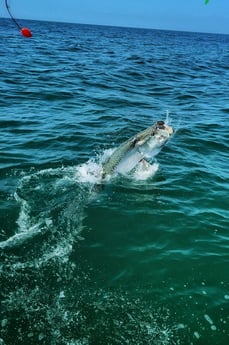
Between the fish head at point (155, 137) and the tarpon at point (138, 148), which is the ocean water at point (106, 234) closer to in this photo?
the tarpon at point (138, 148)

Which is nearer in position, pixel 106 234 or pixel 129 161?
pixel 106 234

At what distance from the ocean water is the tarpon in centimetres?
39

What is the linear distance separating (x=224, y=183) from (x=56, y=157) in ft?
16.4

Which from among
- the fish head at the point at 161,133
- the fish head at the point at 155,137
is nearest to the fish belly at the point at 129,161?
the fish head at the point at 155,137

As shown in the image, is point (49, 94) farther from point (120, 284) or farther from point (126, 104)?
point (120, 284)

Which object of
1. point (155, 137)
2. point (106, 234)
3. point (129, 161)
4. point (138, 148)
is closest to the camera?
point (106, 234)

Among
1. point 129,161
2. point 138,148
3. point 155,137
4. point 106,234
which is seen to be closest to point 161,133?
point 155,137

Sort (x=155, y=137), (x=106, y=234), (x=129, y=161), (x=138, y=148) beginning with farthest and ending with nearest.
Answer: (x=129, y=161)
(x=138, y=148)
(x=155, y=137)
(x=106, y=234)

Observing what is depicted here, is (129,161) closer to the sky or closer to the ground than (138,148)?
closer to the ground

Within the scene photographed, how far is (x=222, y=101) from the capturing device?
23516 mm

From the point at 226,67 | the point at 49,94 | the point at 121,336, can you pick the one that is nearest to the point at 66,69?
the point at 49,94

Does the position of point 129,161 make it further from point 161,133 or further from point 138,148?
point 161,133

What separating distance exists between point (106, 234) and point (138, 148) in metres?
2.85

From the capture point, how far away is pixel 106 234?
29.4ft
